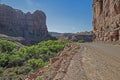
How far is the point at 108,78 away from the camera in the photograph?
8945 millimetres

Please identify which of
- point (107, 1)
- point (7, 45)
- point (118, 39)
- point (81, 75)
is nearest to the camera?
point (81, 75)

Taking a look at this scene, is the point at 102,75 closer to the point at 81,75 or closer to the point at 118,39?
the point at 81,75

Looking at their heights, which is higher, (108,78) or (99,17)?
(99,17)

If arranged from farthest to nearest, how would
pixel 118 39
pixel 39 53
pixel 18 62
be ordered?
pixel 39 53 → pixel 18 62 → pixel 118 39

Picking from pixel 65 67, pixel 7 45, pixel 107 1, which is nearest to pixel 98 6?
pixel 107 1

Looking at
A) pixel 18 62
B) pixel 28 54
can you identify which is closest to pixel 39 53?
pixel 28 54

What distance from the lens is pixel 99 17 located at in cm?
6162

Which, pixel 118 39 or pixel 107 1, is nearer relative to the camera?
pixel 118 39

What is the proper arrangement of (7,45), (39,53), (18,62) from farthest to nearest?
1. (7,45)
2. (39,53)
3. (18,62)

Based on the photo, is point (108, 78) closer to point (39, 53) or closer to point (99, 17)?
point (99, 17)

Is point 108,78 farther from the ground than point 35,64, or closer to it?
farther from the ground

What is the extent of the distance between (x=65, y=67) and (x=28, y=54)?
2849 inches

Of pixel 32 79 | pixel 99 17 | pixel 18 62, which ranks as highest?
pixel 99 17

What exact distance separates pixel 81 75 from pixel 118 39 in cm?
2750
